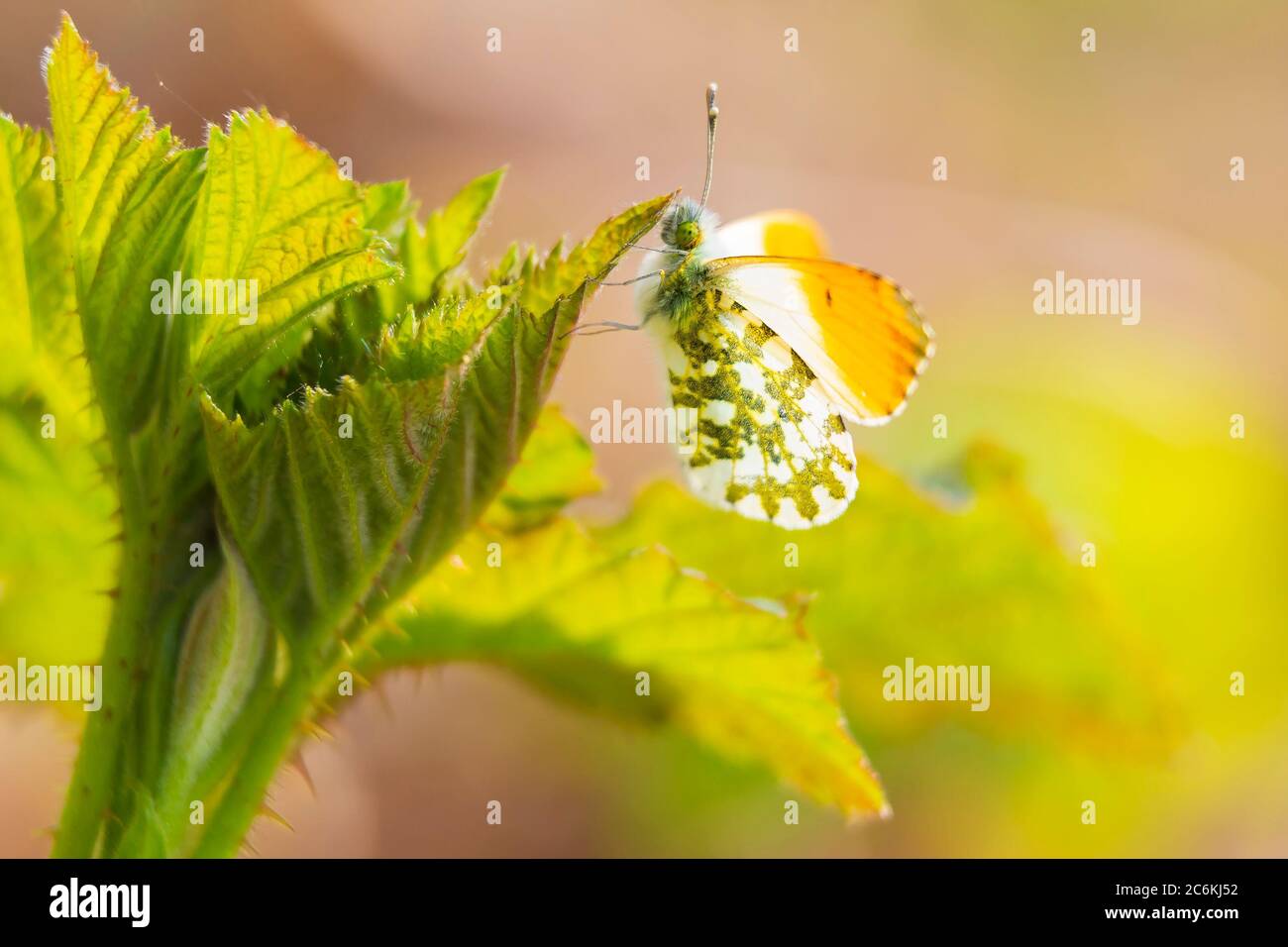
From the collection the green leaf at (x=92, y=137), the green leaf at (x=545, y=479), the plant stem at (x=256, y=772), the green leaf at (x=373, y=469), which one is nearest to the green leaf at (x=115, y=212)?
the green leaf at (x=92, y=137)

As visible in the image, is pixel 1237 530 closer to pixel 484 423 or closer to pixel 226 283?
pixel 484 423

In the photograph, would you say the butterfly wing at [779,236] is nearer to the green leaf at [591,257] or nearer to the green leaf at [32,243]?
the green leaf at [591,257]

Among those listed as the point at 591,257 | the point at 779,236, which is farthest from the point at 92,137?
the point at 779,236

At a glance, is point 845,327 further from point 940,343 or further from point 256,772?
point 940,343

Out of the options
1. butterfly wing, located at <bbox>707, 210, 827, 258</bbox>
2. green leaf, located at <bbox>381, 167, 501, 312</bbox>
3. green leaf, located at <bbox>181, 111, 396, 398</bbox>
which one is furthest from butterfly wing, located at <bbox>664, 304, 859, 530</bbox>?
green leaf, located at <bbox>181, 111, 396, 398</bbox>

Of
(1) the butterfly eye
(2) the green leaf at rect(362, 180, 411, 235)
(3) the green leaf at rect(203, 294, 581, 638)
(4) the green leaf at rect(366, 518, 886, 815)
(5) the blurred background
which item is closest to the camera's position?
(3) the green leaf at rect(203, 294, 581, 638)

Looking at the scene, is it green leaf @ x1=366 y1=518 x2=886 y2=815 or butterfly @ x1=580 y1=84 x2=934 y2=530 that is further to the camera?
butterfly @ x1=580 y1=84 x2=934 y2=530

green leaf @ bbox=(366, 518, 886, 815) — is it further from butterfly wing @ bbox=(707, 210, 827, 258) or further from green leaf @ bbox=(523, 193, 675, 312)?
butterfly wing @ bbox=(707, 210, 827, 258)
